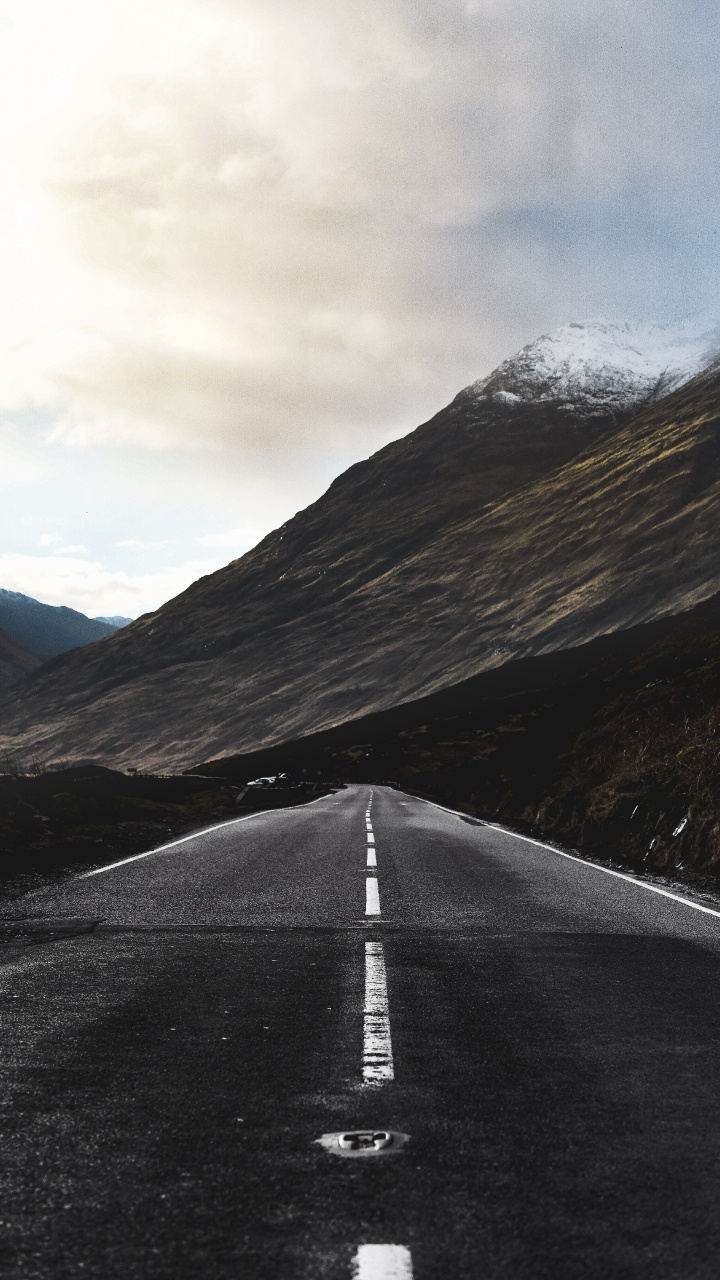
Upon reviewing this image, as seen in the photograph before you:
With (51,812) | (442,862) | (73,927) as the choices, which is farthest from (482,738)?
(73,927)

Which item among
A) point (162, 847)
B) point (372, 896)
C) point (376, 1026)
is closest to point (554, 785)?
point (162, 847)

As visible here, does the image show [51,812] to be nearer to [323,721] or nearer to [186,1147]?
[186,1147]

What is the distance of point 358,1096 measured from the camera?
4.46 metres

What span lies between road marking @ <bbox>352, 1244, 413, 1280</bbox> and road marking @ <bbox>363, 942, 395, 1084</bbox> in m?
1.64

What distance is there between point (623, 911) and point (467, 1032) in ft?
18.3

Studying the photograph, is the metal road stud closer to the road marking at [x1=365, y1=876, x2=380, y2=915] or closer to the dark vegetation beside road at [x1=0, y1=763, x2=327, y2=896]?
the road marking at [x1=365, y1=876, x2=380, y2=915]

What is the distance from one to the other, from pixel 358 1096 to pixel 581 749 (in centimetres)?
3866

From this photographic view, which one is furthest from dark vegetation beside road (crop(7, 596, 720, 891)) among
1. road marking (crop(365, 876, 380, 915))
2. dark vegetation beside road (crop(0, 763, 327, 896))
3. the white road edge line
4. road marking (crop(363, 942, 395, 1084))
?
road marking (crop(363, 942, 395, 1084))

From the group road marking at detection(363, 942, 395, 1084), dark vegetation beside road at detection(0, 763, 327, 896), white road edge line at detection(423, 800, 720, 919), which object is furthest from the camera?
dark vegetation beside road at detection(0, 763, 327, 896)

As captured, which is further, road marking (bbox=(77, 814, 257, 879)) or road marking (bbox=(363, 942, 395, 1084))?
road marking (bbox=(77, 814, 257, 879))

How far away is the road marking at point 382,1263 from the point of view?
2846mm

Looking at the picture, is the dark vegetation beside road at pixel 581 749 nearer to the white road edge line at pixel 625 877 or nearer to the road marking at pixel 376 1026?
the white road edge line at pixel 625 877

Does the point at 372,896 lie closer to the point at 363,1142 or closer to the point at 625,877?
the point at 625,877

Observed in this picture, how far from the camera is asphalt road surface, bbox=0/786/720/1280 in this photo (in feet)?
10.1
